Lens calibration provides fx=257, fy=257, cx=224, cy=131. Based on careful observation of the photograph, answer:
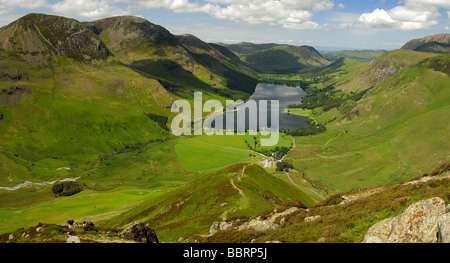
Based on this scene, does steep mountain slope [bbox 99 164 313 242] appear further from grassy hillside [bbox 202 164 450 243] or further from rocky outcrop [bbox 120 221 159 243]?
grassy hillside [bbox 202 164 450 243]

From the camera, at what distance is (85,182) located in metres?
172

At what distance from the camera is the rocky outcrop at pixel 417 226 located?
2279 centimetres

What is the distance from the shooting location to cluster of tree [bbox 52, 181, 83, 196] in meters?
151

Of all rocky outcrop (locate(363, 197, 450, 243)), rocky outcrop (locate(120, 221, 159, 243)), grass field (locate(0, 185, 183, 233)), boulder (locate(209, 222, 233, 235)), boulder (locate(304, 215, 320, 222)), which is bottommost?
grass field (locate(0, 185, 183, 233))

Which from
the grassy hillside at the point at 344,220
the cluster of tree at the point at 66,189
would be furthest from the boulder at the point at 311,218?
the cluster of tree at the point at 66,189

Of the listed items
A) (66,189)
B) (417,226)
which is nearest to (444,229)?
(417,226)

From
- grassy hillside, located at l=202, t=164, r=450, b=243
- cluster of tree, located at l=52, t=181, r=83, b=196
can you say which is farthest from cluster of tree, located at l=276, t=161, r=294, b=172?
grassy hillside, located at l=202, t=164, r=450, b=243

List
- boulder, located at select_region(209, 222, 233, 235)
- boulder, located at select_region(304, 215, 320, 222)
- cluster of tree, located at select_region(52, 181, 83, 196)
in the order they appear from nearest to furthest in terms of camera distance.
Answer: boulder, located at select_region(304, 215, 320, 222) < boulder, located at select_region(209, 222, 233, 235) < cluster of tree, located at select_region(52, 181, 83, 196)

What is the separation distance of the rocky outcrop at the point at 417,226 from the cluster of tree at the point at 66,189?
16699 centimetres

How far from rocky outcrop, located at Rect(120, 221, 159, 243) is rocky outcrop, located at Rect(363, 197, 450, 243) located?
34.3 meters

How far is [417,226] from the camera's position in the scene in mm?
23516

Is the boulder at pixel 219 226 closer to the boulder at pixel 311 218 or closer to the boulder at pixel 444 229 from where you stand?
the boulder at pixel 311 218

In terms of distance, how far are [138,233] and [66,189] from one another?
138191 millimetres
